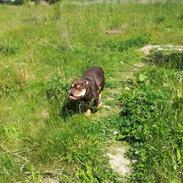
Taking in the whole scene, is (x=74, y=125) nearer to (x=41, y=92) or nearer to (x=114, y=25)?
(x=41, y=92)

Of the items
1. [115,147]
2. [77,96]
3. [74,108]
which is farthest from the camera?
[74,108]

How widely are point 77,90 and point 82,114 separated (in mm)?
555

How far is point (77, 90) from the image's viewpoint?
5.58m

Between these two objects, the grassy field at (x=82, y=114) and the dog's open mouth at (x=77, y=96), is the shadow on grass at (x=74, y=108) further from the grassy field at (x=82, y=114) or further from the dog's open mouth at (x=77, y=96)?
the dog's open mouth at (x=77, y=96)

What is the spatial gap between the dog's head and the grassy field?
0.39 metres

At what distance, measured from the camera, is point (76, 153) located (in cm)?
471

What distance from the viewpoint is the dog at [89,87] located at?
5.57 meters

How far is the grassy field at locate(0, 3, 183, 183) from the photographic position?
15.0ft

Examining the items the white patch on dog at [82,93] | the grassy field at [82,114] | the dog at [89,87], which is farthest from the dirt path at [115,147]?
the white patch on dog at [82,93]

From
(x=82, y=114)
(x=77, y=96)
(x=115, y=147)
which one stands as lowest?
(x=115, y=147)

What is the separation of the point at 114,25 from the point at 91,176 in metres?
9.59

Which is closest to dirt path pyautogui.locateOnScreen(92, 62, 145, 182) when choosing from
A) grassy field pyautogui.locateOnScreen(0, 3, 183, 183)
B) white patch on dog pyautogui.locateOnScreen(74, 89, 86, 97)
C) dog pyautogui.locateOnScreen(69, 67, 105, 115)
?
grassy field pyautogui.locateOnScreen(0, 3, 183, 183)

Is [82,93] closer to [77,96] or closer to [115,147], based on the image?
[77,96]

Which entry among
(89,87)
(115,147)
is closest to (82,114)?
(89,87)
